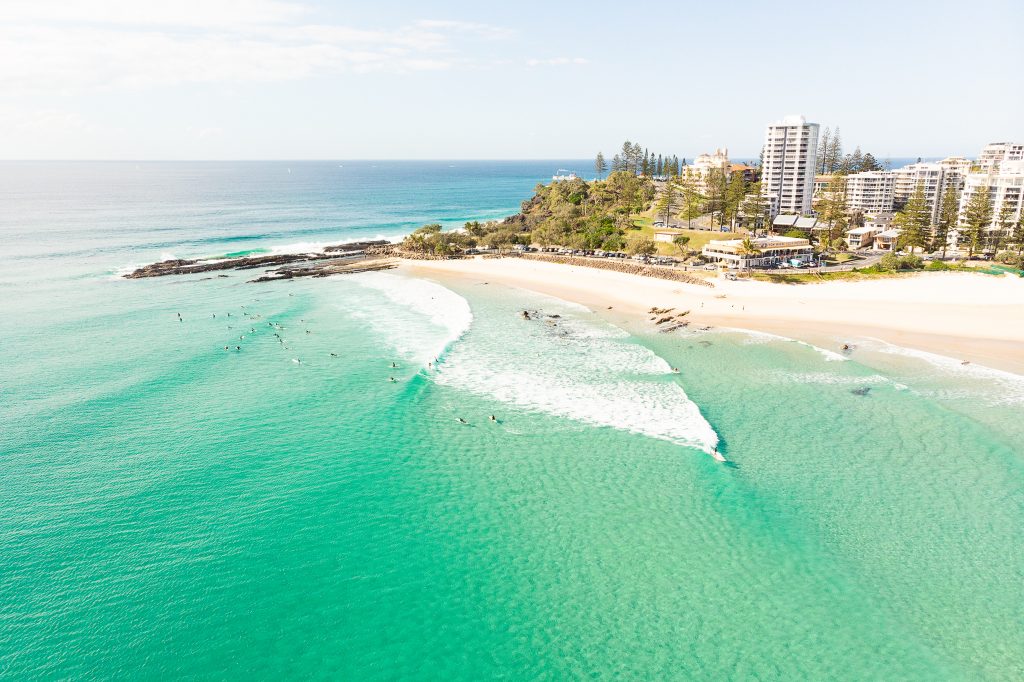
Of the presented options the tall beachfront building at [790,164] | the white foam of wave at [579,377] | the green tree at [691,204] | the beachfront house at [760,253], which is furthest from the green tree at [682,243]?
the tall beachfront building at [790,164]

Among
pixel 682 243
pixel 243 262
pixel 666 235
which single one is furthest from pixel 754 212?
pixel 243 262

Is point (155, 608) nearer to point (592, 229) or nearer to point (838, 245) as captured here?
point (592, 229)

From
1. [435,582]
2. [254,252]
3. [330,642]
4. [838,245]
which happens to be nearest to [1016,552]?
[435,582]

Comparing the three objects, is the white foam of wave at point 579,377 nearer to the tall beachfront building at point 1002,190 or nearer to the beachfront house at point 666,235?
the beachfront house at point 666,235

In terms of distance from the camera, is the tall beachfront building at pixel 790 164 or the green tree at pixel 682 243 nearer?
the green tree at pixel 682 243

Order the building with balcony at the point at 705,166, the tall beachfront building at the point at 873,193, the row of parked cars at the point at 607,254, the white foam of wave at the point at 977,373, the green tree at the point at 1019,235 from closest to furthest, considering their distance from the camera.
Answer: the white foam of wave at the point at 977,373
the green tree at the point at 1019,235
the row of parked cars at the point at 607,254
the tall beachfront building at the point at 873,193
the building with balcony at the point at 705,166

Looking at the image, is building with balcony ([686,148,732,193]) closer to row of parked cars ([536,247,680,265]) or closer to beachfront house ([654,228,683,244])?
beachfront house ([654,228,683,244])

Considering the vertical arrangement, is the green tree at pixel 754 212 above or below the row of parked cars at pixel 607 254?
above

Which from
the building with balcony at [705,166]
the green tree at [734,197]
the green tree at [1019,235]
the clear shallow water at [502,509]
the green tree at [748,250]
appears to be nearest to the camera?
the clear shallow water at [502,509]
